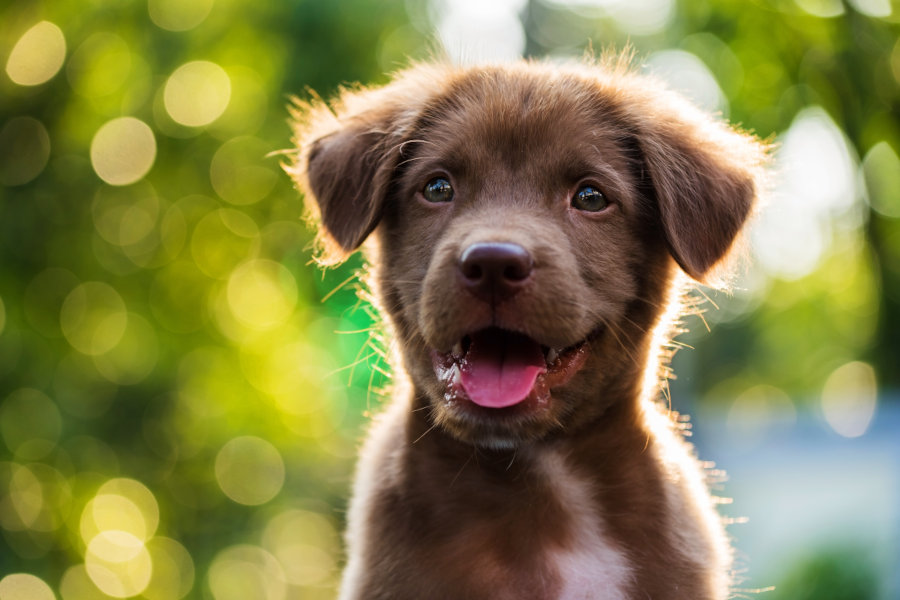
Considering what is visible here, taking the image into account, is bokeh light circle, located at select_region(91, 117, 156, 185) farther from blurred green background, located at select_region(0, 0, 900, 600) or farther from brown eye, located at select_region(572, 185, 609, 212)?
brown eye, located at select_region(572, 185, 609, 212)

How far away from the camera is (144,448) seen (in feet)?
36.5

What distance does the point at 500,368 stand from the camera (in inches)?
138

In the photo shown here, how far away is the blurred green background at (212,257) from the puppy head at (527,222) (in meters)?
4.03

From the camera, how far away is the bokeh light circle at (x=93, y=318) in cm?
1024

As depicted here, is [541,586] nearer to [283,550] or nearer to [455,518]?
[455,518]

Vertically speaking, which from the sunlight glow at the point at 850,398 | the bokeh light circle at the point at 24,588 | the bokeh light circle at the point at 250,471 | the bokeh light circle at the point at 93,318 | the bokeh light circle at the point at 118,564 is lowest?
the sunlight glow at the point at 850,398

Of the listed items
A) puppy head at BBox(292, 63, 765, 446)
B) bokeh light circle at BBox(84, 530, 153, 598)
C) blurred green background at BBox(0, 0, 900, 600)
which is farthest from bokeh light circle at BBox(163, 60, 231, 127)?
puppy head at BBox(292, 63, 765, 446)

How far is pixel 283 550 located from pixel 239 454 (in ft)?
7.20

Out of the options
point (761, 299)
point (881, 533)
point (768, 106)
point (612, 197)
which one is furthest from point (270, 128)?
point (761, 299)

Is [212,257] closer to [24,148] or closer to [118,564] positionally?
[24,148]

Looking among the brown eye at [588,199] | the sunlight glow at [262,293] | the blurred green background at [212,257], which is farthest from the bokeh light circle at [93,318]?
the brown eye at [588,199]

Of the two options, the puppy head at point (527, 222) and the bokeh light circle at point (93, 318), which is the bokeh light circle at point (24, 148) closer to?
the bokeh light circle at point (93, 318)

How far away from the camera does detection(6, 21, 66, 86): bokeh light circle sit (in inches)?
368

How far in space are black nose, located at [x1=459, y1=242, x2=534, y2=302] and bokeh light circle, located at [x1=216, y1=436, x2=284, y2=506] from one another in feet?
29.7
